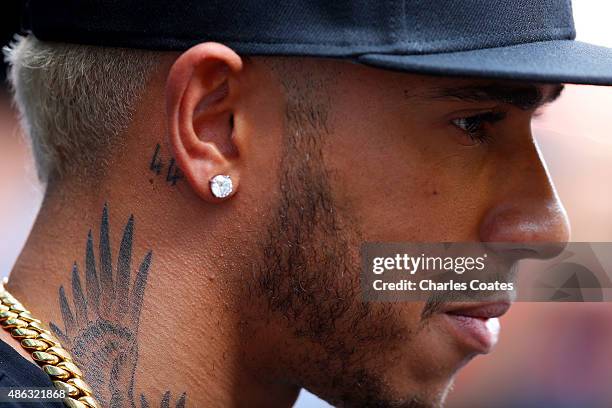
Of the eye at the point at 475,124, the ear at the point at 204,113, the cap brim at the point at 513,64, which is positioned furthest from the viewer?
the eye at the point at 475,124

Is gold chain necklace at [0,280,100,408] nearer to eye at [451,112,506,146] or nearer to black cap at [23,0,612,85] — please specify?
black cap at [23,0,612,85]

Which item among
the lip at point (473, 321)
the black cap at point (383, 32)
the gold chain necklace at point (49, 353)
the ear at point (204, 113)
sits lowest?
the gold chain necklace at point (49, 353)

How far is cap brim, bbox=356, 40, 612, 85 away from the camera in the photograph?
1784mm

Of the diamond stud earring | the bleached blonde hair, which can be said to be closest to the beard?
the diamond stud earring

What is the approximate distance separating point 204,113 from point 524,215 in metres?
0.76

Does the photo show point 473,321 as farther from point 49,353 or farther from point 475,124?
point 49,353

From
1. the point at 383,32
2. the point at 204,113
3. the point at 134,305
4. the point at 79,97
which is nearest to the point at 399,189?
the point at 383,32

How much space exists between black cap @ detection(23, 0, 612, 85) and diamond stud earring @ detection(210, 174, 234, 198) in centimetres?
27

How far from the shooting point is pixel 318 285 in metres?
2.04

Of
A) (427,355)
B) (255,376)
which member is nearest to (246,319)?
(255,376)

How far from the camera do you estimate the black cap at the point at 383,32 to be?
1.83 metres

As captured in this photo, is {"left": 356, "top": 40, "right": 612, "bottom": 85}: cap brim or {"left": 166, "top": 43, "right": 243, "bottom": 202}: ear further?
{"left": 166, "top": 43, "right": 243, "bottom": 202}: ear

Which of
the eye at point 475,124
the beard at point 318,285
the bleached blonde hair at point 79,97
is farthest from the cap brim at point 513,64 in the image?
the bleached blonde hair at point 79,97

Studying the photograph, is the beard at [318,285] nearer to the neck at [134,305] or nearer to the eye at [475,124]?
the neck at [134,305]
